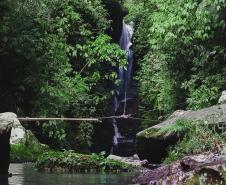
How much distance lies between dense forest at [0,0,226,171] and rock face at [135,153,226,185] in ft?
28.9

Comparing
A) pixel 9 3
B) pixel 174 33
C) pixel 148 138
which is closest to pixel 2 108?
pixel 9 3

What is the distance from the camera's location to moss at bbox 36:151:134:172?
9.38m

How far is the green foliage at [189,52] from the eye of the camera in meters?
17.8

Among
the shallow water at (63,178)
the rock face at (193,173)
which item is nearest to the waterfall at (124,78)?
the shallow water at (63,178)

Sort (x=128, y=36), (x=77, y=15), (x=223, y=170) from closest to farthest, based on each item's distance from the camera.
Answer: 1. (x=223, y=170)
2. (x=77, y=15)
3. (x=128, y=36)

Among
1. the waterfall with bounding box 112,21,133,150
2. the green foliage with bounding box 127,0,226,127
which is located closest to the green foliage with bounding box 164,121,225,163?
the green foliage with bounding box 127,0,226,127

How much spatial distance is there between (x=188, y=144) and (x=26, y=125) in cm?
842

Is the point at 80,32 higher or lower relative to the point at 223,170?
higher

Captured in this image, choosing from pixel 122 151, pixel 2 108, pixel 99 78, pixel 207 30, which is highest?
pixel 207 30

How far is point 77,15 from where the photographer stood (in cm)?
2139

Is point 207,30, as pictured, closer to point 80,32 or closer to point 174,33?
point 174,33

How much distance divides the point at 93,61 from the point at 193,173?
16036mm

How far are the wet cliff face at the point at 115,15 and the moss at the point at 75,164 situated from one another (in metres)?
15.6

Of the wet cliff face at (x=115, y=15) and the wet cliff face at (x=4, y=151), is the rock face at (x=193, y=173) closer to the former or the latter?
the wet cliff face at (x=4, y=151)
